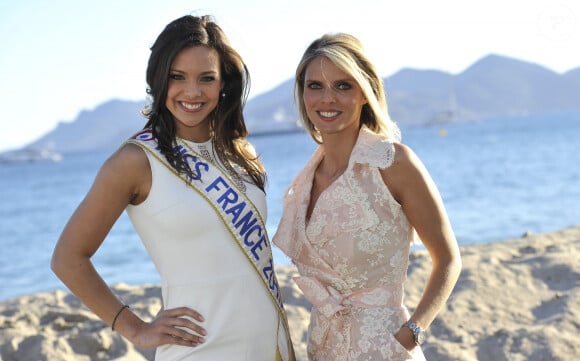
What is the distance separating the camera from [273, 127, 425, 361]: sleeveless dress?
2.75m

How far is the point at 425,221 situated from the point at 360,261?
11.2 inches

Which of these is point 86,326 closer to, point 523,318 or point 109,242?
point 523,318

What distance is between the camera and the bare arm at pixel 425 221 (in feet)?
8.98

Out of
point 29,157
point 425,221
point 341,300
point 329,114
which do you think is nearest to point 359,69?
point 329,114

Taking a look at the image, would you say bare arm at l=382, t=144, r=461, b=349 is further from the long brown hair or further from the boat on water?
the boat on water

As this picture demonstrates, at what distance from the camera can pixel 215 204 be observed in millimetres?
2748

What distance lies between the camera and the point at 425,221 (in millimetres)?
2775

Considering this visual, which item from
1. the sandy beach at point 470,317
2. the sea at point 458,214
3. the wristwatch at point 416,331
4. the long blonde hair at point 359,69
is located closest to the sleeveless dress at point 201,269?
the wristwatch at point 416,331

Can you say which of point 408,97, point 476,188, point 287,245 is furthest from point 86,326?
point 408,97

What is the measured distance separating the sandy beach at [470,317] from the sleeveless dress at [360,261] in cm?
213

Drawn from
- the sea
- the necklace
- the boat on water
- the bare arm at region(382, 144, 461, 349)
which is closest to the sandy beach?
the bare arm at region(382, 144, 461, 349)

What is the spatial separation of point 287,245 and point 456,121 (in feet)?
539

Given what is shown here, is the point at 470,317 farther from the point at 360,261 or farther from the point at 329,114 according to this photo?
the point at 329,114

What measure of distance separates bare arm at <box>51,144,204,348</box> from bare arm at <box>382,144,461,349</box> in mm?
848
